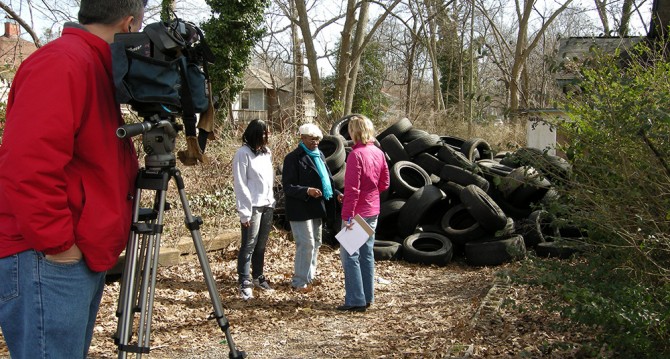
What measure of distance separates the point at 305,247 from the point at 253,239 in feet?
2.19

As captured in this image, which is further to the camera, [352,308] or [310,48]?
[310,48]

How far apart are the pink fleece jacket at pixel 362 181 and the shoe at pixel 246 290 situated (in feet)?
4.88

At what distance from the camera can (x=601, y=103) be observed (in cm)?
425

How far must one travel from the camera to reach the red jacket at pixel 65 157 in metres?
2.34

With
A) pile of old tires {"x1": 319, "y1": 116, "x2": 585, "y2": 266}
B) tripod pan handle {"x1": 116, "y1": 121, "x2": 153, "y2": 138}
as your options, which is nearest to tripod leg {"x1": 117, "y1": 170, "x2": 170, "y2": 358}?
tripod pan handle {"x1": 116, "y1": 121, "x2": 153, "y2": 138}

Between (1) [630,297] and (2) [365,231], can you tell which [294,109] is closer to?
(2) [365,231]

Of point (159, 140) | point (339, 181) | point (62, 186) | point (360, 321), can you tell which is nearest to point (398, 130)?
point (339, 181)

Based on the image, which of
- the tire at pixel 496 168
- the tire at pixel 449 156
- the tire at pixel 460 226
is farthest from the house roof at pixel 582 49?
the tire at pixel 460 226

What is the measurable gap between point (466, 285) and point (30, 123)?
6.77 m

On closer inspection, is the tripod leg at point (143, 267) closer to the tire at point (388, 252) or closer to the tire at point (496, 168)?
the tire at point (388, 252)

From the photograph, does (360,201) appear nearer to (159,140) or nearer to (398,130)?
(159,140)

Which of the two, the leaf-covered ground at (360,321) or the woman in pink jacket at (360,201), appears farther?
the woman in pink jacket at (360,201)

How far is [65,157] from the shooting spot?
2.41 meters

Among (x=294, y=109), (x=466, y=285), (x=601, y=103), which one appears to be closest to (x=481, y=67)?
(x=294, y=109)
